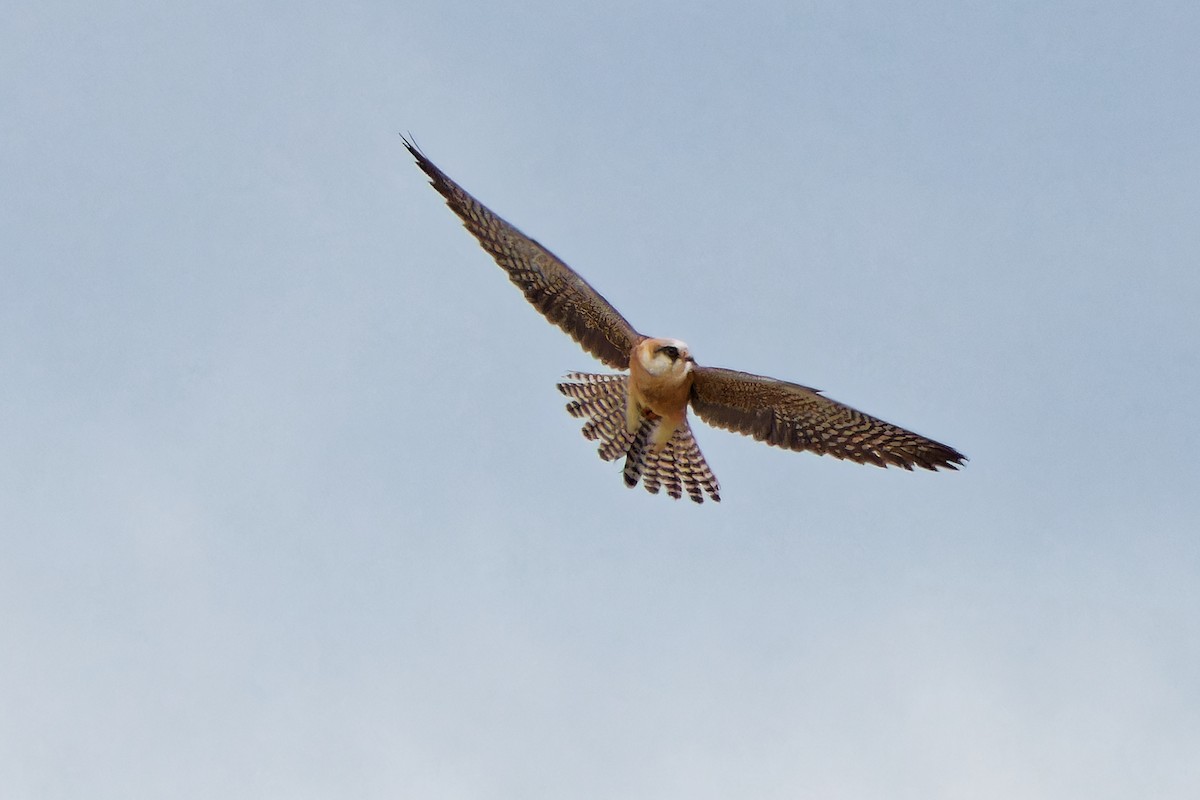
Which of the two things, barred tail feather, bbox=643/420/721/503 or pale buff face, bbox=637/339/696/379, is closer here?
pale buff face, bbox=637/339/696/379

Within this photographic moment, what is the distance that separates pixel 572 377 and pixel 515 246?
70.7 inches

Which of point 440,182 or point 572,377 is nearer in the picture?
point 440,182

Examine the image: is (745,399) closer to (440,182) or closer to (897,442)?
(897,442)

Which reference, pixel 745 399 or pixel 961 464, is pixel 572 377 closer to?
pixel 745 399

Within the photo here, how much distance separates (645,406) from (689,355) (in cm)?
88

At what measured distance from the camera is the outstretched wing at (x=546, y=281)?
16.4 metres

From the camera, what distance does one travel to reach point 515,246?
16.5 meters

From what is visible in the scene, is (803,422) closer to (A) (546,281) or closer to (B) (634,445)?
(B) (634,445)

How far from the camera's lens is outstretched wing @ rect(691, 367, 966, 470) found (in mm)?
16453

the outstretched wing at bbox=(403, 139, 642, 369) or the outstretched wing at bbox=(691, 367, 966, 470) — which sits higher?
the outstretched wing at bbox=(691, 367, 966, 470)

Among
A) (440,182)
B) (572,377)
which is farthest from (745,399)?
(440,182)

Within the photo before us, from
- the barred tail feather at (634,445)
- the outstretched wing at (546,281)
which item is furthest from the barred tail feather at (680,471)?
the outstretched wing at (546,281)

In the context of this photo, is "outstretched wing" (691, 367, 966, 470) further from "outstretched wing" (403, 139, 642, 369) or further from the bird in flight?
"outstretched wing" (403, 139, 642, 369)

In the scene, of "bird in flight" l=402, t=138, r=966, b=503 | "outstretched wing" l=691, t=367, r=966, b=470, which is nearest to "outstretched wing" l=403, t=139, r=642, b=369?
"bird in flight" l=402, t=138, r=966, b=503
